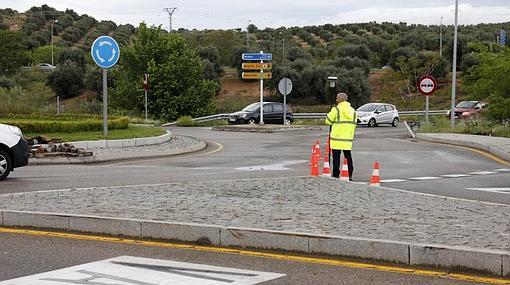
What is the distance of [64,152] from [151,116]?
103ft

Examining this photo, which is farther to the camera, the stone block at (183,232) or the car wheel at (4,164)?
the car wheel at (4,164)

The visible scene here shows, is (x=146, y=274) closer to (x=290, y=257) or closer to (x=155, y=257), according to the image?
(x=155, y=257)

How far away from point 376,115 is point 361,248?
35420 mm

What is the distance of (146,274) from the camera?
577cm

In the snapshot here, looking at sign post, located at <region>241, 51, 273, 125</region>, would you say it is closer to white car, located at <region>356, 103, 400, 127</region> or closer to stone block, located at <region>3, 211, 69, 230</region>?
white car, located at <region>356, 103, 400, 127</region>

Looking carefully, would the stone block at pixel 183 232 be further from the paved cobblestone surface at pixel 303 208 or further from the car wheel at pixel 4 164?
the car wheel at pixel 4 164

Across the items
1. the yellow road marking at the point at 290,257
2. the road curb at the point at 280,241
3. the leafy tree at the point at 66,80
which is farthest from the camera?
the leafy tree at the point at 66,80

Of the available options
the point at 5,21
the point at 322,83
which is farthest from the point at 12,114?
the point at 5,21

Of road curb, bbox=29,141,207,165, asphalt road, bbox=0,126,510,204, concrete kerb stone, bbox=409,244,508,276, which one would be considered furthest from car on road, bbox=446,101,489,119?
concrete kerb stone, bbox=409,244,508,276

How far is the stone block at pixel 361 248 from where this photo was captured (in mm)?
6160

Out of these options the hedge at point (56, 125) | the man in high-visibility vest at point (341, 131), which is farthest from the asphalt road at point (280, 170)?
the hedge at point (56, 125)

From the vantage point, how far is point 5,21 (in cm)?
10350

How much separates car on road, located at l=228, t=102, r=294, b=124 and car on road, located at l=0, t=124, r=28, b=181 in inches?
1030

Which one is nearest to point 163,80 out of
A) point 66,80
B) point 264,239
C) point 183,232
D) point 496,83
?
point 66,80
